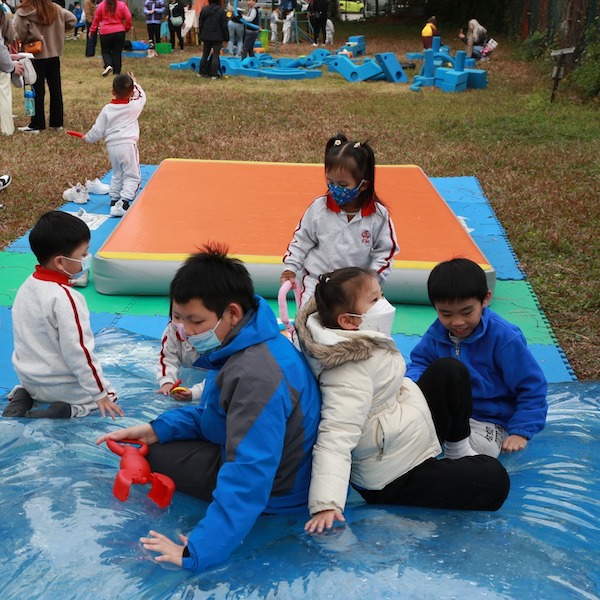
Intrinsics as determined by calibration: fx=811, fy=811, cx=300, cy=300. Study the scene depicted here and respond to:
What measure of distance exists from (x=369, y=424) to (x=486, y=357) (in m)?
0.82

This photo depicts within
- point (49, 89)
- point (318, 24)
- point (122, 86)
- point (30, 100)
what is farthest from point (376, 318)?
point (318, 24)

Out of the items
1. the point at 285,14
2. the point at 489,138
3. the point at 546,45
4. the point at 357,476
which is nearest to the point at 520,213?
the point at 489,138

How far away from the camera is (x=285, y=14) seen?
2409 cm

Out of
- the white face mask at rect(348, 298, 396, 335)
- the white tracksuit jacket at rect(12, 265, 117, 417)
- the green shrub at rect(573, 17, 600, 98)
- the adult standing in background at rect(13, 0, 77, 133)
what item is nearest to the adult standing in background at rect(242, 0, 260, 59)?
the green shrub at rect(573, 17, 600, 98)

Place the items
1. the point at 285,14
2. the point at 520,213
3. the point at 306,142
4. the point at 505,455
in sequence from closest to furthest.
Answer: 1. the point at 505,455
2. the point at 520,213
3. the point at 306,142
4. the point at 285,14

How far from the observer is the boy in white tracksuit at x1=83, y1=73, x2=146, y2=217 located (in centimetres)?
659

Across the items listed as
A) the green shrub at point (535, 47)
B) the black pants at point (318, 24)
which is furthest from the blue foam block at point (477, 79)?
the black pants at point (318, 24)

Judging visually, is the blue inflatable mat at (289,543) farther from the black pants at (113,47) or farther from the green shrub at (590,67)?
the black pants at (113,47)

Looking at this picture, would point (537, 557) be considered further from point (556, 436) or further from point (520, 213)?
point (520, 213)

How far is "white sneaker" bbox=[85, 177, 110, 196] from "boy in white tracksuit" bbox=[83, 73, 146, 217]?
61 centimetres

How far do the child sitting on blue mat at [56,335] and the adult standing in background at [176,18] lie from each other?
18.3 meters

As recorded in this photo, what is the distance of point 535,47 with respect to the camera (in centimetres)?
1797

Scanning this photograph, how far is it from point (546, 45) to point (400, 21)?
13610mm

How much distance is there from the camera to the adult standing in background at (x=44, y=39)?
29.8 ft
